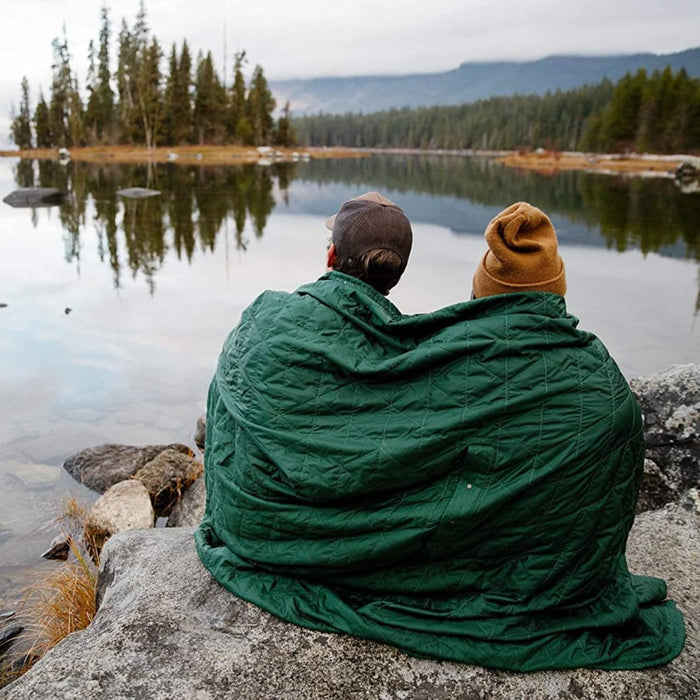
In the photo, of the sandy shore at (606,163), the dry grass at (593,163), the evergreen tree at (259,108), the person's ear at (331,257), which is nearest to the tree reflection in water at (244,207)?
the person's ear at (331,257)

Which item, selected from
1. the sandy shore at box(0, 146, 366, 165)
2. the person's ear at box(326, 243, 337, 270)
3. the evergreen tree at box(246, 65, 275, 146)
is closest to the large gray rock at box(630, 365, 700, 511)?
the person's ear at box(326, 243, 337, 270)

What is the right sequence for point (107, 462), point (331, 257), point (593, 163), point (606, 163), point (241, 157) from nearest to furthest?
1. point (331, 257)
2. point (107, 462)
3. point (241, 157)
4. point (606, 163)
5. point (593, 163)

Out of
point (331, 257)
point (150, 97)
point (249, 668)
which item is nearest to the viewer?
point (249, 668)

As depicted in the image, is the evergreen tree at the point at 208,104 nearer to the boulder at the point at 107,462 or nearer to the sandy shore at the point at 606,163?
the sandy shore at the point at 606,163

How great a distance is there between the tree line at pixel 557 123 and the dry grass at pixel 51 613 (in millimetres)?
70637

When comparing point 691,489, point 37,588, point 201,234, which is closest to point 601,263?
point 201,234

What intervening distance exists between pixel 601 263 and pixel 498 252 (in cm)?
1436

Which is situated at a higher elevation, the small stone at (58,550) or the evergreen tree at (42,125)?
the evergreen tree at (42,125)

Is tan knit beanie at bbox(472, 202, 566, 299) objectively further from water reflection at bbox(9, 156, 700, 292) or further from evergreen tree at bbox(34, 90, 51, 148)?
evergreen tree at bbox(34, 90, 51, 148)

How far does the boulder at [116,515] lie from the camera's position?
Answer: 16.4 feet

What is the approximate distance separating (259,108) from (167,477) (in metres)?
72.6

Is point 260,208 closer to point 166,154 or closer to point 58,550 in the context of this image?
point 58,550

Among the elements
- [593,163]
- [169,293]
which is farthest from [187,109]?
[169,293]

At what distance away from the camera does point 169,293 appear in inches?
483
